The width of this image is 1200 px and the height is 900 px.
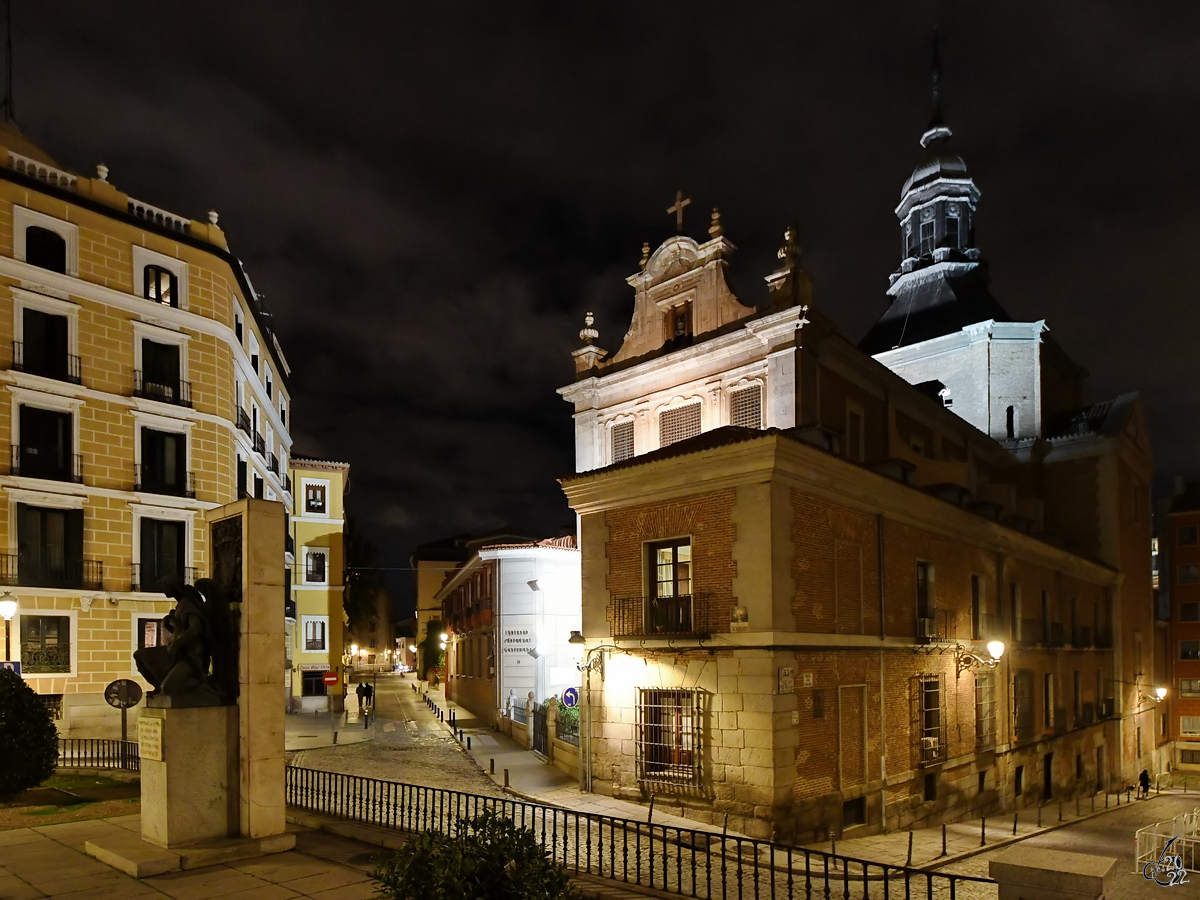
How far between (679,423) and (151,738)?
2046 centimetres

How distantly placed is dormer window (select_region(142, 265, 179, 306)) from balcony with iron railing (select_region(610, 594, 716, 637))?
71.4ft

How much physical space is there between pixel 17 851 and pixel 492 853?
332 inches

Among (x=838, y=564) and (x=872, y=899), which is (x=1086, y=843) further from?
(x=872, y=899)

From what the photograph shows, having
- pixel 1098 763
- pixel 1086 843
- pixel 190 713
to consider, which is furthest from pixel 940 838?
pixel 1098 763

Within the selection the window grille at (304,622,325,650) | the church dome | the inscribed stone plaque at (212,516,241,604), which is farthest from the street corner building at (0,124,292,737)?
the church dome

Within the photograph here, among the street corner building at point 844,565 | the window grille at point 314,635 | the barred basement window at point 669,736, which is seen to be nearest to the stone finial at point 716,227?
the street corner building at point 844,565

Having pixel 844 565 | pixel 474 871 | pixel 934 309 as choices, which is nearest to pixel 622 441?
pixel 844 565

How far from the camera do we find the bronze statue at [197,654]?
11.4m

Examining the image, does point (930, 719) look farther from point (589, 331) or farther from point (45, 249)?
point (45, 249)

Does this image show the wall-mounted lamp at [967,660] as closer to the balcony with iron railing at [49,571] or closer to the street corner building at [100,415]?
the street corner building at [100,415]

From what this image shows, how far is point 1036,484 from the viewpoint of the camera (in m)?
41.9

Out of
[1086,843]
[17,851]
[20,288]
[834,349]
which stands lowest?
[1086,843]

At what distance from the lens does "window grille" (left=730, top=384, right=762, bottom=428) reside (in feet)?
87.8

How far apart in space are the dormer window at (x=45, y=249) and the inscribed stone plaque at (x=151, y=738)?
22.9 metres
